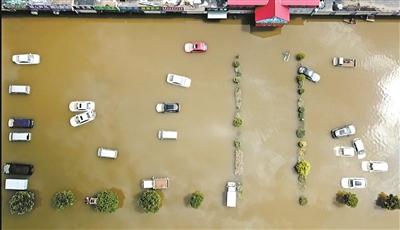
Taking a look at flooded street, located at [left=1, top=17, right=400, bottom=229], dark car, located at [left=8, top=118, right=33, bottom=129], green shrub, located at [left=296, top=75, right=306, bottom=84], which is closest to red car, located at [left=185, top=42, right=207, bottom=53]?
flooded street, located at [left=1, top=17, right=400, bottom=229]

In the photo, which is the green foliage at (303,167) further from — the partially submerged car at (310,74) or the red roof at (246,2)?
the red roof at (246,2)

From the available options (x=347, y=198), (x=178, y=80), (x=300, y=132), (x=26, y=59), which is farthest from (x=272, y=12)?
(x=26, y=59)

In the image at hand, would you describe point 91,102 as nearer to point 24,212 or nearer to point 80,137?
point 80,137

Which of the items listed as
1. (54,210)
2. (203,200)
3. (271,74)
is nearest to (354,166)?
(271,74)

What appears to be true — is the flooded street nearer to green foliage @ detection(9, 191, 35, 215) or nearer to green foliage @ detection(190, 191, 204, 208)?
green foliage @ detection(190, 191, 204, 208)

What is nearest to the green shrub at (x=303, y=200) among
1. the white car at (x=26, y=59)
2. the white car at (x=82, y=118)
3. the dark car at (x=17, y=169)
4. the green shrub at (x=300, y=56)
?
the green shrub at (x=300, y=56)

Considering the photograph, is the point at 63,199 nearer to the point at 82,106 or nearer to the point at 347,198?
the point at 82,106
